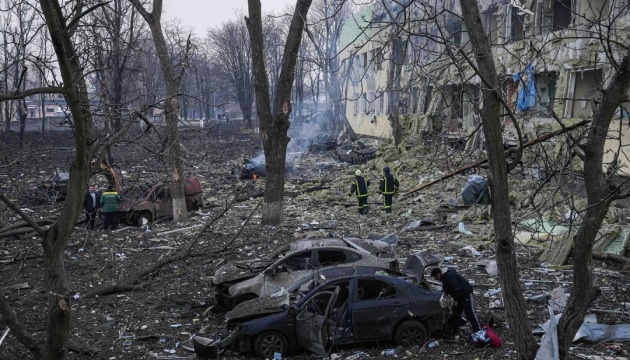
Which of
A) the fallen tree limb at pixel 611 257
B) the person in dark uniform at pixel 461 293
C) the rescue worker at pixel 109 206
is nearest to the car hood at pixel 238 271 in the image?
the person in dark uniform at pixel 461 293

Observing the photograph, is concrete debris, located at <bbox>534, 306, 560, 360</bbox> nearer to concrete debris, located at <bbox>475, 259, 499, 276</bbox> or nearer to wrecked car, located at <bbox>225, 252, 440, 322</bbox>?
wrecked car, located at <bbox>225, 252, 440, 322</bbox>

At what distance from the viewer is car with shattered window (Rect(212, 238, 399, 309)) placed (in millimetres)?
9406

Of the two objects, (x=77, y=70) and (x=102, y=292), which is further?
(x=102, y=292)

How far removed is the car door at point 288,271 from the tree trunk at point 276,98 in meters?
5.71

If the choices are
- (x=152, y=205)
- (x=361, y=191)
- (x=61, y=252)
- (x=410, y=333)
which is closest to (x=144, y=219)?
(x=152, y=205)

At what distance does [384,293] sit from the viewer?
828 centimetres

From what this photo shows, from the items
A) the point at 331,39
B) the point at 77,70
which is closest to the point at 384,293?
the point at 77,70

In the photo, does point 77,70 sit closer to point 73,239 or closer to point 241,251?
point 241,251

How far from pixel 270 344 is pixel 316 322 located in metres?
0.80

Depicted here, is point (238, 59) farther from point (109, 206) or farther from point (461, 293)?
point (461, 293)

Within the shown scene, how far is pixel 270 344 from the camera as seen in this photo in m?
7.95

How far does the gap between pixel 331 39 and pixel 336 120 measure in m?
8.72

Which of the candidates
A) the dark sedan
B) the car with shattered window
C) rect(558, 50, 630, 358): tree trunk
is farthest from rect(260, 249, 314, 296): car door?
rect(558, 50, 630, 358): tree trunk

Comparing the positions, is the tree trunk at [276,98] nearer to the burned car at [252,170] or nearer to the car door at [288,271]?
the car door at [288,271]
